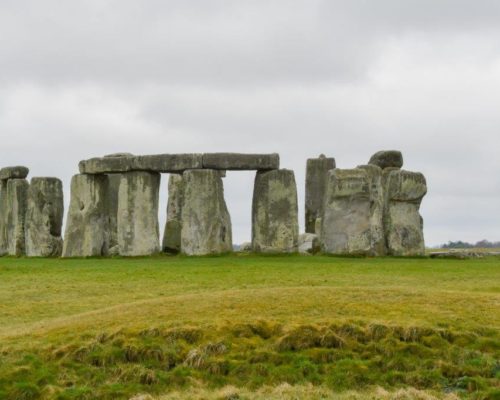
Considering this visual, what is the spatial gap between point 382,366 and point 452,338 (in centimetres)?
153

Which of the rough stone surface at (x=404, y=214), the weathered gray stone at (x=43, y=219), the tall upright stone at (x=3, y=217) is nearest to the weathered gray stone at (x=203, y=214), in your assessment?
the rough stone surface at (x=404, y=214)

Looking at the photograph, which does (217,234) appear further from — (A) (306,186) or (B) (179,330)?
(B) (179,330)

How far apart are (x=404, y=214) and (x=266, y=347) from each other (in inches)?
761

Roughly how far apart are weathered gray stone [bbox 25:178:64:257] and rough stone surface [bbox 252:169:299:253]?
348 inches

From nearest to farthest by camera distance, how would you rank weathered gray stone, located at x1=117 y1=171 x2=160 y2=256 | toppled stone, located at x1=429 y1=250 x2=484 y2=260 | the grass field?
1. the grass field
2. toppled stone, located at x1=429 y1=250 x2=484 y2=260
3. weathered gray stone, located at x1=117 y1=171 x2=160 y2=256

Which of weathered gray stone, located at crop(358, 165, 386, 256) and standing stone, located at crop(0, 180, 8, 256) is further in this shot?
standing stone, located at crop(0, 180, 8, 256)

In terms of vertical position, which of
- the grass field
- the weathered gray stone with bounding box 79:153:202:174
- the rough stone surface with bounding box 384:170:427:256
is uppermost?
the weathered gray stone with bounding box 79:153:202:174

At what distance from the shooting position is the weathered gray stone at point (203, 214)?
116ft

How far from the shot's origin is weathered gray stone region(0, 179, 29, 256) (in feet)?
133

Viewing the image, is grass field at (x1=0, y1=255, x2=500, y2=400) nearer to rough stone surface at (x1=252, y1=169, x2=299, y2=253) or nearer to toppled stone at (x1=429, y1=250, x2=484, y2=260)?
toppled stone at (x1=429, y1=250, x2=484, y2=260)

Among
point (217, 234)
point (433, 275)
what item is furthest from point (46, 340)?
point (217, 234)

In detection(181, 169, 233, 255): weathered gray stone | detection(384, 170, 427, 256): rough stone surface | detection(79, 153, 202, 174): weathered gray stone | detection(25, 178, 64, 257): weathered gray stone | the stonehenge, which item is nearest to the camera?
the stonehenge

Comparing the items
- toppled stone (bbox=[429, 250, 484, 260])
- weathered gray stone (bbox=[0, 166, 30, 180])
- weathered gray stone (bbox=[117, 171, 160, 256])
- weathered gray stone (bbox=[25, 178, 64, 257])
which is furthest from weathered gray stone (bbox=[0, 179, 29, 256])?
toppled stone (bbox=[429, 250, 484, 260])

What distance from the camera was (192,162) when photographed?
36.2 m
